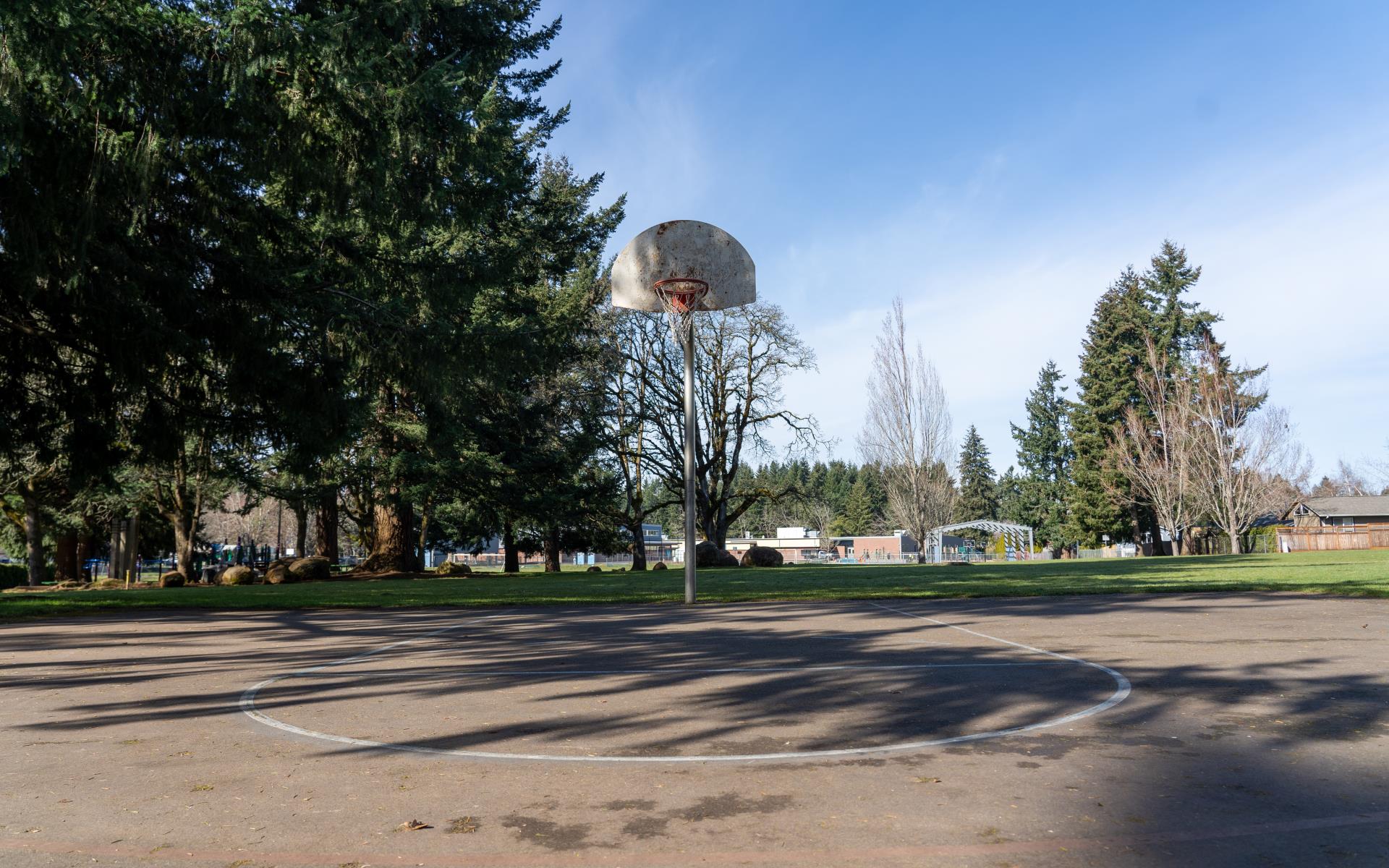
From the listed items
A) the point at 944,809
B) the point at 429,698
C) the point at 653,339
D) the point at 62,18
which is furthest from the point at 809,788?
the point at 653,339

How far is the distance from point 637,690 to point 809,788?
10.5ft

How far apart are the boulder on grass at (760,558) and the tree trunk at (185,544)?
23.6 meters

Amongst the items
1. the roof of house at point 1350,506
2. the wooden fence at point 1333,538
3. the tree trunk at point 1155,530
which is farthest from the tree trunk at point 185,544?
the roof of house at point 1350,506

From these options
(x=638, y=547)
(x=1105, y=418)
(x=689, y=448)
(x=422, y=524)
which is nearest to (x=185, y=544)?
(x=422, y=524)

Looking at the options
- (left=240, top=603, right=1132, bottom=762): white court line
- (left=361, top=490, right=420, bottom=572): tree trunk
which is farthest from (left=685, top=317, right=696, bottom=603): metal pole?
(left=361, top=490, right=420, bottom=572): tree trunk

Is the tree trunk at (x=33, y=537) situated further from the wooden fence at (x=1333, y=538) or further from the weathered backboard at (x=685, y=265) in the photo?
the wooden fence at (x=1333, y=538)

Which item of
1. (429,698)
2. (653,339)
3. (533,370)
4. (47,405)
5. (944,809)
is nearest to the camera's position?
(944,809)

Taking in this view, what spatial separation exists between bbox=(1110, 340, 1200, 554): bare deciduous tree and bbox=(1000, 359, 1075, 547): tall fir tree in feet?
66.5

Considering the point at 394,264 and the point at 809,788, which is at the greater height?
the point at 394,264

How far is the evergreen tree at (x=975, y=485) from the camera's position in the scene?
119 meters

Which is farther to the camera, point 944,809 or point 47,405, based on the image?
point 47,405

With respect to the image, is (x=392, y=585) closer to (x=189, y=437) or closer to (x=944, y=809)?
(x=189, y=437)

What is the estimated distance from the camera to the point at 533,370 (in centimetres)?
2309

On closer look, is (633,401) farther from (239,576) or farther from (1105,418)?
(1105,418)
